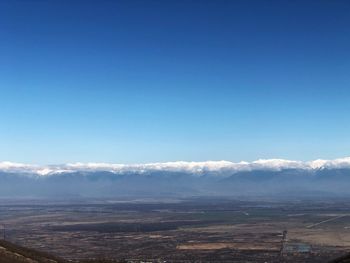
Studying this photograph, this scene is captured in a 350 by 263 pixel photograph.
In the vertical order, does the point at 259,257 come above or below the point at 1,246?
below

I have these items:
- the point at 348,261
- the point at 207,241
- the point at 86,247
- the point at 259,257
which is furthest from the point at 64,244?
the point at 348,261

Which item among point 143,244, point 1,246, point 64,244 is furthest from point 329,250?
point 1,246

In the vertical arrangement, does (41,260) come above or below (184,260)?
above

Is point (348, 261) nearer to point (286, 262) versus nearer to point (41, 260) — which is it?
point (41, 260)

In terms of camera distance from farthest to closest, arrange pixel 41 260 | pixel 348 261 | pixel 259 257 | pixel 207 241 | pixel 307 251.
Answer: pixel 207 241 < pixel 307 251 < pixel 259 257 < pixel 41 260 < pixel 348 261

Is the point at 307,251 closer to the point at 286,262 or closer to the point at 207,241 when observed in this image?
the point at 286,262

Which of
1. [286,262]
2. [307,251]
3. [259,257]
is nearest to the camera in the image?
[286,262]

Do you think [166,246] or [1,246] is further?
[166,246]

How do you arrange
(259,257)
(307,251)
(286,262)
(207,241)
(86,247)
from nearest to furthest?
(286,262)
(259,257)
(307,251)
(86,247)
(207,241)

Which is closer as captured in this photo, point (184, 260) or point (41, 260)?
point (41, 260)
